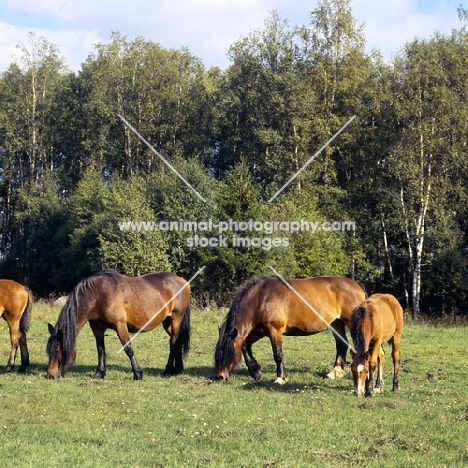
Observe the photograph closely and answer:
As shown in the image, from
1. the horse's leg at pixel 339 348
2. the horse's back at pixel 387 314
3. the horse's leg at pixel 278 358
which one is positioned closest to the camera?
the horse's back at pixel 387 314

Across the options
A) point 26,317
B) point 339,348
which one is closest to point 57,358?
point 26,317

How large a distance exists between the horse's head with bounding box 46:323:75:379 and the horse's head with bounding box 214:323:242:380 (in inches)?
101

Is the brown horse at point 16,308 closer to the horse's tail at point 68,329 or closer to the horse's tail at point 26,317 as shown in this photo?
the horse's tail at point 26,317

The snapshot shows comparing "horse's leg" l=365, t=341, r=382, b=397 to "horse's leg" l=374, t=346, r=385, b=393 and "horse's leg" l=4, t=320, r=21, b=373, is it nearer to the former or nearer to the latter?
"horse's leg" l=374, t=346, r=385, b=393

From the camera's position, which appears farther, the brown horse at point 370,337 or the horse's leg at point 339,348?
the horse's leg at point 339,348

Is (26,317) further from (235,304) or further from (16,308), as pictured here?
(235,304)

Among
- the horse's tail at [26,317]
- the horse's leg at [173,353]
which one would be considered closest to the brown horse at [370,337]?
the horse's leg at [173,353]

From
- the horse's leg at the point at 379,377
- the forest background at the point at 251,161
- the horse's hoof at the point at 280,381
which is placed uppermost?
the forest background at the point at 251,161

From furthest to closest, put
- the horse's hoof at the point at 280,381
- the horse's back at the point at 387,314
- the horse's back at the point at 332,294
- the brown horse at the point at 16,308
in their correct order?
1. the brown horse at the point at 16,308
2. the horse's back at the point at 332,294
3. the horse's hoof at the point at 280,381
4. the horse's back at the point at 387,314

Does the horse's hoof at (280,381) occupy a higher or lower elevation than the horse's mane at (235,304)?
lower

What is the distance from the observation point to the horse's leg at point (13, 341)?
13.1m

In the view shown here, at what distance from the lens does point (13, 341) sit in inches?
531

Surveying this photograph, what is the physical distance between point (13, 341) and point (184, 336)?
335cm

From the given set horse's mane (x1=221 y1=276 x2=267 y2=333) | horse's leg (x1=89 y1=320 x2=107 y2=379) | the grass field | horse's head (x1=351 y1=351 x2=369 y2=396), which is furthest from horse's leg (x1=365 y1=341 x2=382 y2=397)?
horse's leg (x1=89 y1=320 x2=107 y2=379)
